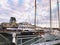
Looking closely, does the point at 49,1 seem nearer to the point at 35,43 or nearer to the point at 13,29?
the point at 13,29

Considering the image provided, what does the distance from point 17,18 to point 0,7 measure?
1.11 metres

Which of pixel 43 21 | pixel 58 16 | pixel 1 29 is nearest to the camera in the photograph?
pixel 1 29

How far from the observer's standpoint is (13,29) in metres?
7.96

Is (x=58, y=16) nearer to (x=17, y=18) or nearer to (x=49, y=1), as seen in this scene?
(x=49, y=1)

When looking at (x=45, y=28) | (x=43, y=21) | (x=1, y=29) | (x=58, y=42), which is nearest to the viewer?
(x=58, y=42)

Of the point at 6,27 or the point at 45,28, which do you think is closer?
the point at 6,27

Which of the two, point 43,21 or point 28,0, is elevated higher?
point 28,0

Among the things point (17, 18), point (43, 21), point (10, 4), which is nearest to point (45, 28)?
point (43, 21)

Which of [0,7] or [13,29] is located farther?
[0,7]

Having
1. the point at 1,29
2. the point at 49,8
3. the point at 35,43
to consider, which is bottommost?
the point at 35,43

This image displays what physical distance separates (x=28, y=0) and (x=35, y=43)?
4513mm

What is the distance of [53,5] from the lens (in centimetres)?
1082

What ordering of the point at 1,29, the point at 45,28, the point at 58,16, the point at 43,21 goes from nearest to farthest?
the point at 1,29 < the point at 45,28 < the point at 43,21 < the point at 58,16

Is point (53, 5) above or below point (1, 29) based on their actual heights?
above
